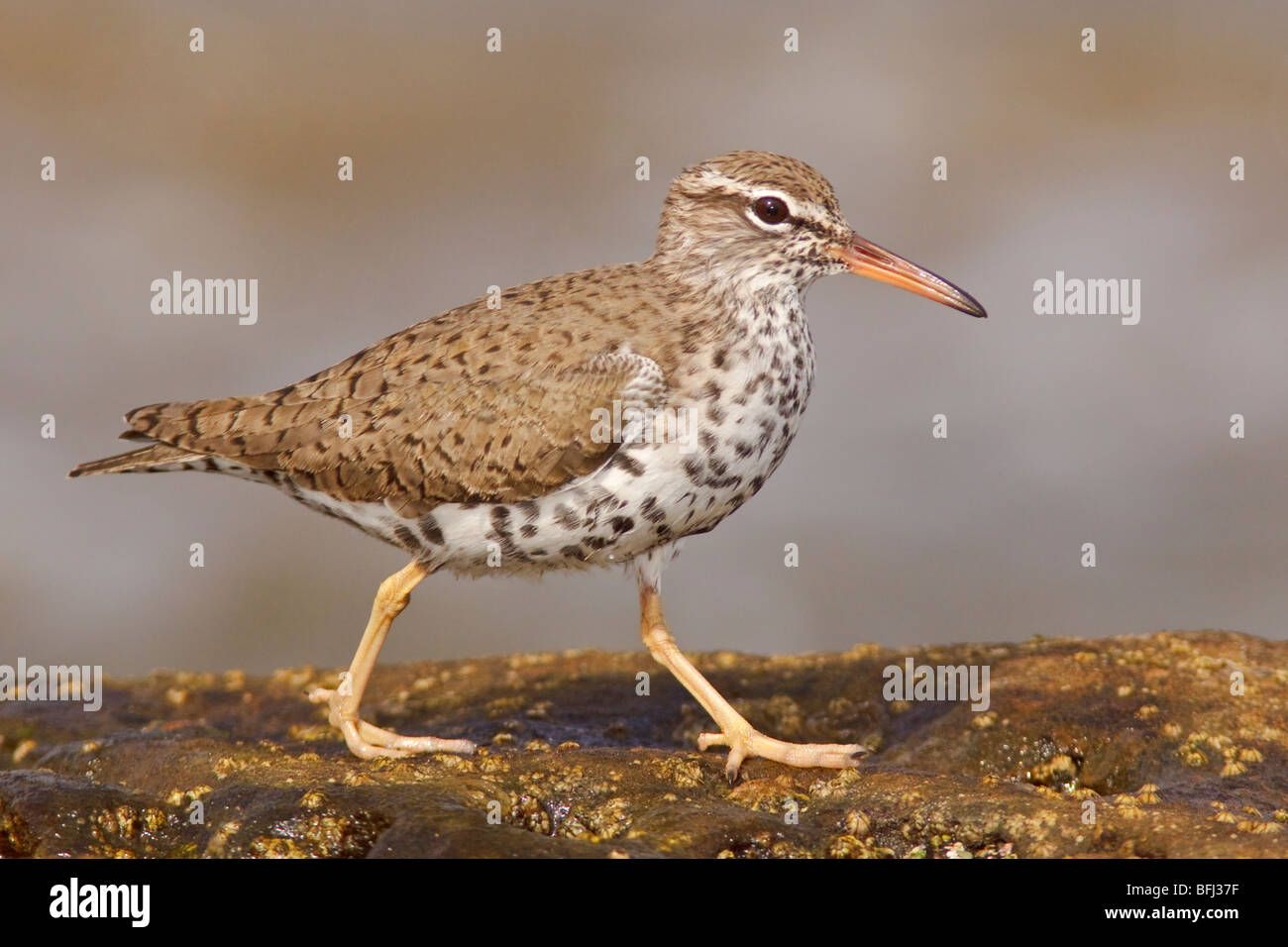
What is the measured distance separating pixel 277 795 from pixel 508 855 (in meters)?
1.60

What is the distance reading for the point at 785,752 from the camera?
8656 millimetres

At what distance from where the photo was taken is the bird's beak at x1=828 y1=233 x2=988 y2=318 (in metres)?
9.37

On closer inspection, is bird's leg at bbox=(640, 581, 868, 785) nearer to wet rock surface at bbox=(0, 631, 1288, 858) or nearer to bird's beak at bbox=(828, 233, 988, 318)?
wet rock surface at bbox=(0, 631, 1288, 858)

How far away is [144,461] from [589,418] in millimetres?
3332

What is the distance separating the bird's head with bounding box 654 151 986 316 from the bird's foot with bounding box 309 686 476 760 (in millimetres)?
3430

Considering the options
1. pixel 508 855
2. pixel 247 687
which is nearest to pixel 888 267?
pixel 508 855

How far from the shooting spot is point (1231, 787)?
8188 millimetres

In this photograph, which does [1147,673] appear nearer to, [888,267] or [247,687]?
[888,267]

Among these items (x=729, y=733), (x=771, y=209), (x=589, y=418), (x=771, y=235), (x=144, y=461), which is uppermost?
(x=771, y=209)

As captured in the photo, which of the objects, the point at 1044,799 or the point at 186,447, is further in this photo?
the point at 186,447

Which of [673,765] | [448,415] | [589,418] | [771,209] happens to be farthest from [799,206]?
[673,765]

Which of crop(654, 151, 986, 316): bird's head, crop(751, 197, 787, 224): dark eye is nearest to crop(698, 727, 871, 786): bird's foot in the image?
crop(654, 151, 986, 316): bird's head

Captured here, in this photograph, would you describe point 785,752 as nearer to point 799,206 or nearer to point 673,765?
point 673,765

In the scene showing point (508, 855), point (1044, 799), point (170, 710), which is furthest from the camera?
point (170, 710)
